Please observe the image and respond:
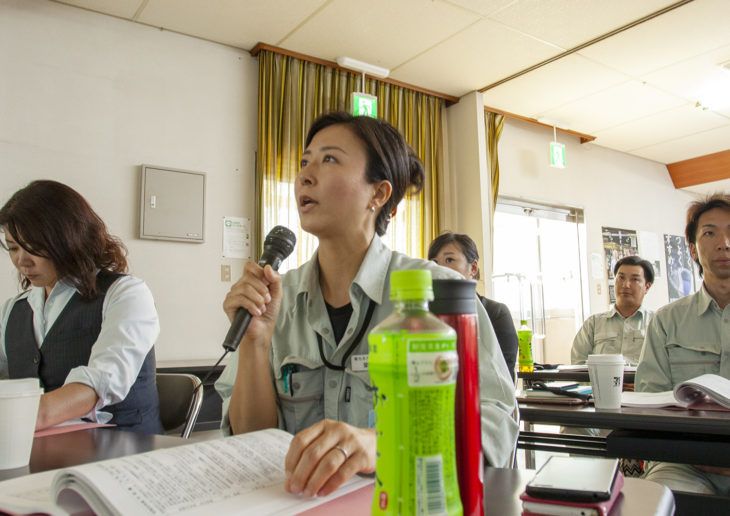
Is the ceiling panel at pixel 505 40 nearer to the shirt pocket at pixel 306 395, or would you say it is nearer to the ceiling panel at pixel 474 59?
the ceiling panel at pixel 474 59

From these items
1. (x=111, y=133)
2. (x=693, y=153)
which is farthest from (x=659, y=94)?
(x=111, y=133)

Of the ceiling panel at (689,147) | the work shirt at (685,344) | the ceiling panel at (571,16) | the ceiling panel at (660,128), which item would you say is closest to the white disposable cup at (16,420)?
the work shirt at (685,344)

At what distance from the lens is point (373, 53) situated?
385 cm

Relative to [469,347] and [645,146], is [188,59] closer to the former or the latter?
[469,347]

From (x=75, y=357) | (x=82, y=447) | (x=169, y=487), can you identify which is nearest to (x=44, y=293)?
(x=75, y=357)

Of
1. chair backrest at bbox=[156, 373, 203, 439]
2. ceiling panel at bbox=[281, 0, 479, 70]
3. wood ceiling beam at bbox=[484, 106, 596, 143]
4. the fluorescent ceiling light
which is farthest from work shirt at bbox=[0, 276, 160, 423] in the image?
wood ceiling beam at bbox=[484, 106, 596, 143]

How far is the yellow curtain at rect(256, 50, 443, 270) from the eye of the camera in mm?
3672

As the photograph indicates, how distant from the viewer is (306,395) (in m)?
1.21

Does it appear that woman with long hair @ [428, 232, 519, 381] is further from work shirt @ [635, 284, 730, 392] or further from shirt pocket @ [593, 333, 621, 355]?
shirt pocket @ [593, 333, 621, 355]

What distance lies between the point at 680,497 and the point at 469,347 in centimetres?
103

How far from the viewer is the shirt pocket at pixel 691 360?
6.87 ft

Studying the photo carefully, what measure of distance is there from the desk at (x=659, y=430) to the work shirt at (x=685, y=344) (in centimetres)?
75


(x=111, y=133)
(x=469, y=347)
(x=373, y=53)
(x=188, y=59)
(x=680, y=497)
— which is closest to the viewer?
(x=469, y=347)

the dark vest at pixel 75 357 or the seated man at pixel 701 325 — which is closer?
the dark vest at pixel 75 357
